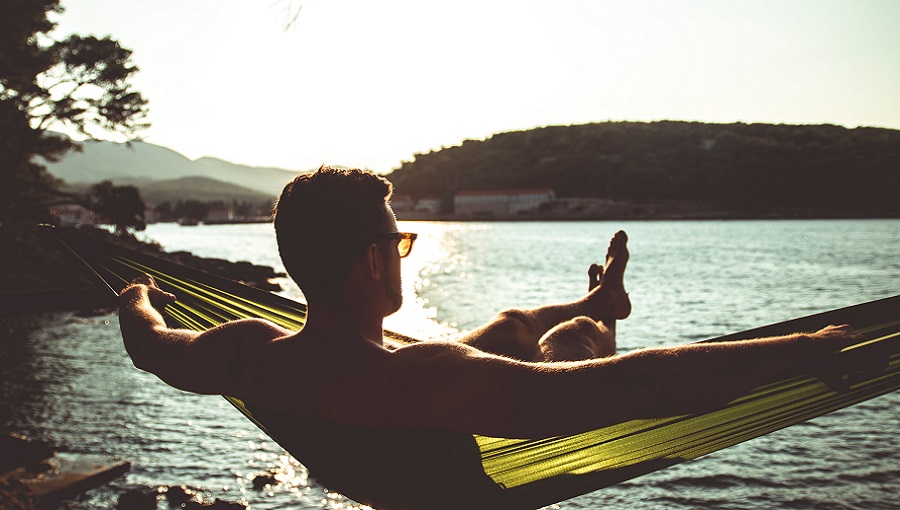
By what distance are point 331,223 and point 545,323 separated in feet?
4.28

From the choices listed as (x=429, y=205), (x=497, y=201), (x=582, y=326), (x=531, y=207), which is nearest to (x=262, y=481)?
(x=582, y=326)

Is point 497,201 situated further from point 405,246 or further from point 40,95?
point 405,246

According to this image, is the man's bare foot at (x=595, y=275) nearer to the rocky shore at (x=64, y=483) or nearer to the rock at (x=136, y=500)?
the rocky shore at (x=64, y=483)

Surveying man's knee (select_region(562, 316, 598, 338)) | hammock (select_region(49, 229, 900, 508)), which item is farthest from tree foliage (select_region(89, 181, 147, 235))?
hammock (select_region(49, 229, 900, 508))

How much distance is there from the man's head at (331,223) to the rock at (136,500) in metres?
3.58

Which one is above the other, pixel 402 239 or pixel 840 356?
pixel 402 239

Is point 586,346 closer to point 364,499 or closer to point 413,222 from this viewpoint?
point 364,499

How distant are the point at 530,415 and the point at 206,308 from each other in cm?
161

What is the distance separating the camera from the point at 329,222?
4.33 ft

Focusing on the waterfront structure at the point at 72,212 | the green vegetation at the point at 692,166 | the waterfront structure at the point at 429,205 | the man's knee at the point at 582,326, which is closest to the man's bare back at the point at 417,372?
the man's knee at the point at 582,326

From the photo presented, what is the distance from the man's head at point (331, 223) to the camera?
4.33ft

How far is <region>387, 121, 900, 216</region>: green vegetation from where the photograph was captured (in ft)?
195

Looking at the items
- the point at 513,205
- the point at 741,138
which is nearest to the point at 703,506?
the point at 741,138

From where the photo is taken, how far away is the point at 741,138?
6631 cm
